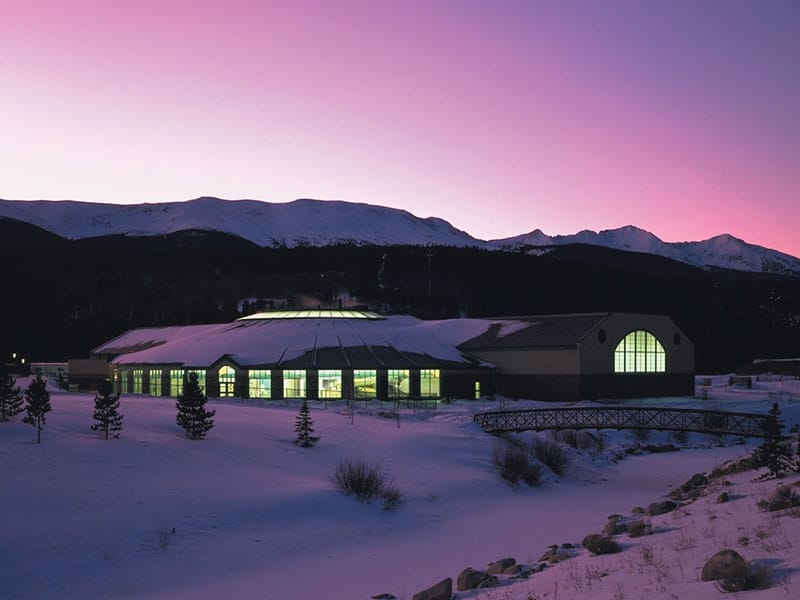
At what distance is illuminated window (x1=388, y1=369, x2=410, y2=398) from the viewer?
6203cm

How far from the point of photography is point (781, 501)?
19234 millimetres

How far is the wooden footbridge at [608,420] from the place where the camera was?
44.8 m

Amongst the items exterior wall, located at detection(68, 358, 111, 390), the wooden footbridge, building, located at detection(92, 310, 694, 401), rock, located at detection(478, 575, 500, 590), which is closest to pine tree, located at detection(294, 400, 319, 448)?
the wooden footbridge

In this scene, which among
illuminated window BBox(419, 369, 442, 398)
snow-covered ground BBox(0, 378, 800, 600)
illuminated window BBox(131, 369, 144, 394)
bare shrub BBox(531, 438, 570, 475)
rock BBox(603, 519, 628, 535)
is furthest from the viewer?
illuminated window BBox(131, 369, 144, 394)

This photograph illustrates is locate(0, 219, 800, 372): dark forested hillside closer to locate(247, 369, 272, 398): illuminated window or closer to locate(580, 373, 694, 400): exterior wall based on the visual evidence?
locate(580, 373, 694, 400): exterior wall

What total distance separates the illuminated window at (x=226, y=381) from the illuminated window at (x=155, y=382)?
741 centimetres

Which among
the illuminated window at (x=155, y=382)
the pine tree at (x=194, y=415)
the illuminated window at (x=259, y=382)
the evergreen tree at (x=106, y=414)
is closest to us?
the evergreen tree at (x=106, y=414)

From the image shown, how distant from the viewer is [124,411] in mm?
41531

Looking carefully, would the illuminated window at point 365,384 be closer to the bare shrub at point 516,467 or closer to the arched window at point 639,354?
the arched window at point 639,354

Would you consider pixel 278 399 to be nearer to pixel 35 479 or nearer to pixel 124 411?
pixel 124 411

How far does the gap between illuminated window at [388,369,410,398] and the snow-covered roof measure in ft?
2.14

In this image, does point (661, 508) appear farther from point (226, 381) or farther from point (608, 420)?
point (226, 381)

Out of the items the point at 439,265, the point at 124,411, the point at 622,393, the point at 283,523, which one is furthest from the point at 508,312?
Answer: the point at 283,523

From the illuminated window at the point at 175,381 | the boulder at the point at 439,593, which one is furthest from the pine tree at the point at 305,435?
the illuminated window at the point at 175,381
